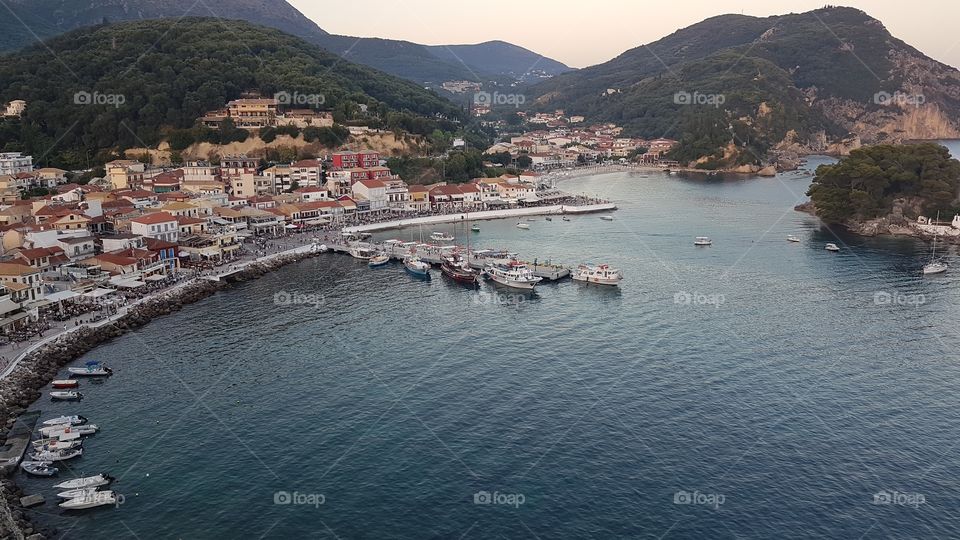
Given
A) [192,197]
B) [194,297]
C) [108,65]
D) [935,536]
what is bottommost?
[935,536]

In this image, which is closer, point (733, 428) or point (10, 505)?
point (10, 505)

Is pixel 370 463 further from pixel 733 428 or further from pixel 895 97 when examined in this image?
pixel 895 97

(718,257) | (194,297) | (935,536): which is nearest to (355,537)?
(935,536)

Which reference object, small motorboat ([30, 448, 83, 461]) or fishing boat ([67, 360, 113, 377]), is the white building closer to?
fishing boat ([67, 360, 113, 377])
